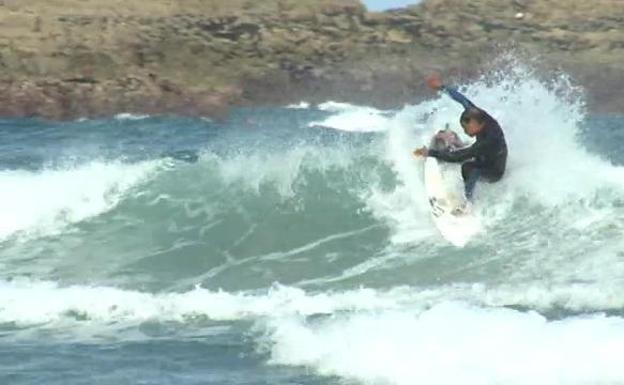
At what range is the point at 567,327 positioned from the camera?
29.3 ft

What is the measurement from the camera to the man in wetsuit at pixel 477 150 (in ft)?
39.3

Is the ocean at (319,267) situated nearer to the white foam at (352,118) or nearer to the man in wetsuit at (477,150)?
the man in wetsuit at (477,150)

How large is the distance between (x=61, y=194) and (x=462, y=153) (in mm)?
5406

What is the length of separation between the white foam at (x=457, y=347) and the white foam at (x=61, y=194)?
5.71m

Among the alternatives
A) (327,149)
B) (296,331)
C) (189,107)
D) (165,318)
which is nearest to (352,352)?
(296,331)

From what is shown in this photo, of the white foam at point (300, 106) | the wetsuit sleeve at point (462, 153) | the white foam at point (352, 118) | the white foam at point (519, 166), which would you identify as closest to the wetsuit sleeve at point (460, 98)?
the wetsuit sleeve at point (462, 153)

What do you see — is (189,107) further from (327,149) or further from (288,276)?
(288,276)

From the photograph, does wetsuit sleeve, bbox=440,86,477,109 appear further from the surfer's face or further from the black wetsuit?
the surfer's face

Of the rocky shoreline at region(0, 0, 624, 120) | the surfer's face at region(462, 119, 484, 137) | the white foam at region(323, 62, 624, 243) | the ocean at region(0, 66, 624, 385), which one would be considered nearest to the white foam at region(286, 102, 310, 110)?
the rocky shoreline at region(0, 0, 624, 120)

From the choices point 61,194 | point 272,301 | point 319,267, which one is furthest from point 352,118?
point 272,301

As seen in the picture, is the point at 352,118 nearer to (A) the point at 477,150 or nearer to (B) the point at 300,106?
(B) the point at 300,106

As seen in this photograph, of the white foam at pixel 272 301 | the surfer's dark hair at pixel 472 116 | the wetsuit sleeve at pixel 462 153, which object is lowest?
the white foam at pixel 272 301

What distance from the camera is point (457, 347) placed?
854cm

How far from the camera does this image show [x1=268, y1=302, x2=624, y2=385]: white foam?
8.13m
